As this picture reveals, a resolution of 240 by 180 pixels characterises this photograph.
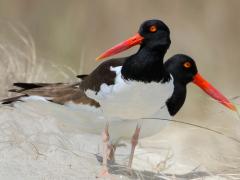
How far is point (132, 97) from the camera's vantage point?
14.3 ft

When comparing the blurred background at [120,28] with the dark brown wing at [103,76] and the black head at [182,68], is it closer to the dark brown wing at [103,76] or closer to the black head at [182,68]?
the black head at [182,68]

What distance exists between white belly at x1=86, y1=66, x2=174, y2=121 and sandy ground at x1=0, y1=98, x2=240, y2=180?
371 mm

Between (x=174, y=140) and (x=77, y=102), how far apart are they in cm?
104

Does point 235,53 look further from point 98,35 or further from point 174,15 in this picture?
point 98,35

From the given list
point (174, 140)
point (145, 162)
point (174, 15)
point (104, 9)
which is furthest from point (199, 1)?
point (145, 162)

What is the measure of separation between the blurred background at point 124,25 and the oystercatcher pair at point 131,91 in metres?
2.98

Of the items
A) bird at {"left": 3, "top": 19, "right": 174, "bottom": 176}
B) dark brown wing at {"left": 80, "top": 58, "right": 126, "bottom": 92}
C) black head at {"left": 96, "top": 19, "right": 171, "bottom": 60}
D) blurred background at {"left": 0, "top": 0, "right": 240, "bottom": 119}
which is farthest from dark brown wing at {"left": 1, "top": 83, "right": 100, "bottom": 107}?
blurred background at {"left": 0, "top": 0, "right": 240, "bottom": 119}

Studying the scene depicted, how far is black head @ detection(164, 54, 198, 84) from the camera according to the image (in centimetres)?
523

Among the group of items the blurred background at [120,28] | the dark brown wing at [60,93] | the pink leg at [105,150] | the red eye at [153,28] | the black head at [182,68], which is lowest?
the pink leg at [105,150]

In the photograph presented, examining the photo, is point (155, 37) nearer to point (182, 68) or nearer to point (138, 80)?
point (138, 80)

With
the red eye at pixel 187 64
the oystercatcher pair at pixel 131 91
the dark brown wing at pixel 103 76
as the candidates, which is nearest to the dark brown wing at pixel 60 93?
the oystercatcher pair at pixel 131 91

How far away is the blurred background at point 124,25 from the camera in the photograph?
818 centimetres

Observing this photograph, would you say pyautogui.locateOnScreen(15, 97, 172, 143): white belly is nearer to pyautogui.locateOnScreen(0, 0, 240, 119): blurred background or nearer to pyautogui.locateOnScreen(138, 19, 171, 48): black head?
pyautogui.locateOnScreen(138, 19, 171, 48): black head

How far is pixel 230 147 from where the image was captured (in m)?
5.01
